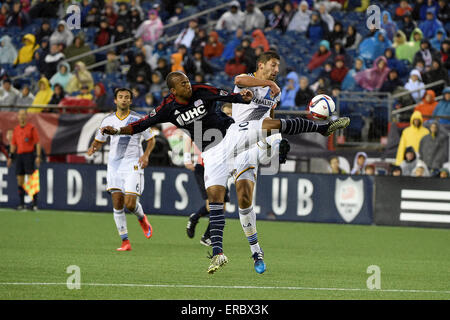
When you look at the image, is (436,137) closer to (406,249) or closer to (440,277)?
(406,249)

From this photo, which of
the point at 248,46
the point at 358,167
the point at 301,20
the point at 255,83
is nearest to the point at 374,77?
the point at 358,167

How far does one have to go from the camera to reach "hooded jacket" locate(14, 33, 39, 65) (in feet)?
95.0

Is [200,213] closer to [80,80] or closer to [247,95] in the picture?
[247,95]

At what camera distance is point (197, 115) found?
34.7ft

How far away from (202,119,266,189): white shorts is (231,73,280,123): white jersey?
0.28 metres

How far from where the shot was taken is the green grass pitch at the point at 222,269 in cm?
916

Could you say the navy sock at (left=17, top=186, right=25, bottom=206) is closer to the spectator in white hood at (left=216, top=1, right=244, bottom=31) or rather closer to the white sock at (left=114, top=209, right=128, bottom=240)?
the white sock at (left=114, top=209, right=128, bottom=240)

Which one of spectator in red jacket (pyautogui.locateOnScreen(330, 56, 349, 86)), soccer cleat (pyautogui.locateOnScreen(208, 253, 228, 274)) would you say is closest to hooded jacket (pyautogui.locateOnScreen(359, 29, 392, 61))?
spectator in red jacket (pyautogui.locateOnScreen(330, 56, 349, 86))

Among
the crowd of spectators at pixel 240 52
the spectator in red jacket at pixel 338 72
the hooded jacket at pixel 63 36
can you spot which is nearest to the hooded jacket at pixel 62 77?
the crowd of spectators at pixel 240 52

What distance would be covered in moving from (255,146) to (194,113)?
1.06 meters

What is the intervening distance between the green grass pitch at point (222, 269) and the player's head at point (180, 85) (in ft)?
7.15

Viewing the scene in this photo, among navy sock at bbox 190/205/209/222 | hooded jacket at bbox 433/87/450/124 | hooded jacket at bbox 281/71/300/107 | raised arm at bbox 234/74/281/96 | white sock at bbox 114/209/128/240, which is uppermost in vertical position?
hooded jacket at bbox 281/71/300/107

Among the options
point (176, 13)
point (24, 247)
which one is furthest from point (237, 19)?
point (24, 247)

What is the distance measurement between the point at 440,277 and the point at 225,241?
5.51 meters
